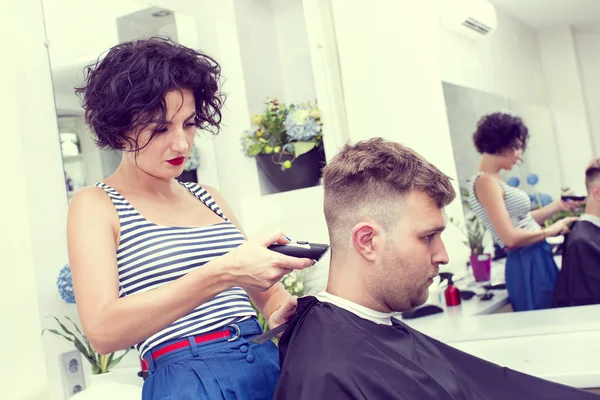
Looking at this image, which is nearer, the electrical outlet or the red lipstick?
the red lipstick

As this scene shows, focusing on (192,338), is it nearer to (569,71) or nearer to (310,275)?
(310,275)

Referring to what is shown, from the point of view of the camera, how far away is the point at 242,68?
3.35 m

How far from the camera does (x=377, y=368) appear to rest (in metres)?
1.45

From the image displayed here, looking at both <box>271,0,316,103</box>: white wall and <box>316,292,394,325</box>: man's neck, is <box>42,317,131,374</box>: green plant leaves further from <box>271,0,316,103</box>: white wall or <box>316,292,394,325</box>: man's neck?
<box>271,0,316,103</box>: white wall

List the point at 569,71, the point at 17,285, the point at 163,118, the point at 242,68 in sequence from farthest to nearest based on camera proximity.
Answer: the point at 242,68 → the point at 569,71 → the point at 17,285 → the point at 163,118

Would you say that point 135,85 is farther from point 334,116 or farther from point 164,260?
point 334,116

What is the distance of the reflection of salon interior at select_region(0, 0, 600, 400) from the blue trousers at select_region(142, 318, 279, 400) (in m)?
0.68

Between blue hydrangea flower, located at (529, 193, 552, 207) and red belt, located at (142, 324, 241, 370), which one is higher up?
blue hydrangea flower, located at (529, 193, 552, 207)

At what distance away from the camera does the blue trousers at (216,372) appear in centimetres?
144

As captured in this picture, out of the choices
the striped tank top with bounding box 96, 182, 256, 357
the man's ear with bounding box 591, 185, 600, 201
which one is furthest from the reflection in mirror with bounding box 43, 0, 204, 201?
the man's ear with bounding box 591, 185, 600, 201

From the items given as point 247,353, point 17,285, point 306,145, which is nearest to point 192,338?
point 247,353

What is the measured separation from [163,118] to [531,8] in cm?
198

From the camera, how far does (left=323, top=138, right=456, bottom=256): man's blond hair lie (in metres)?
1.61

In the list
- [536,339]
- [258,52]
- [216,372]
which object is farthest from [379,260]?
[258,52]
